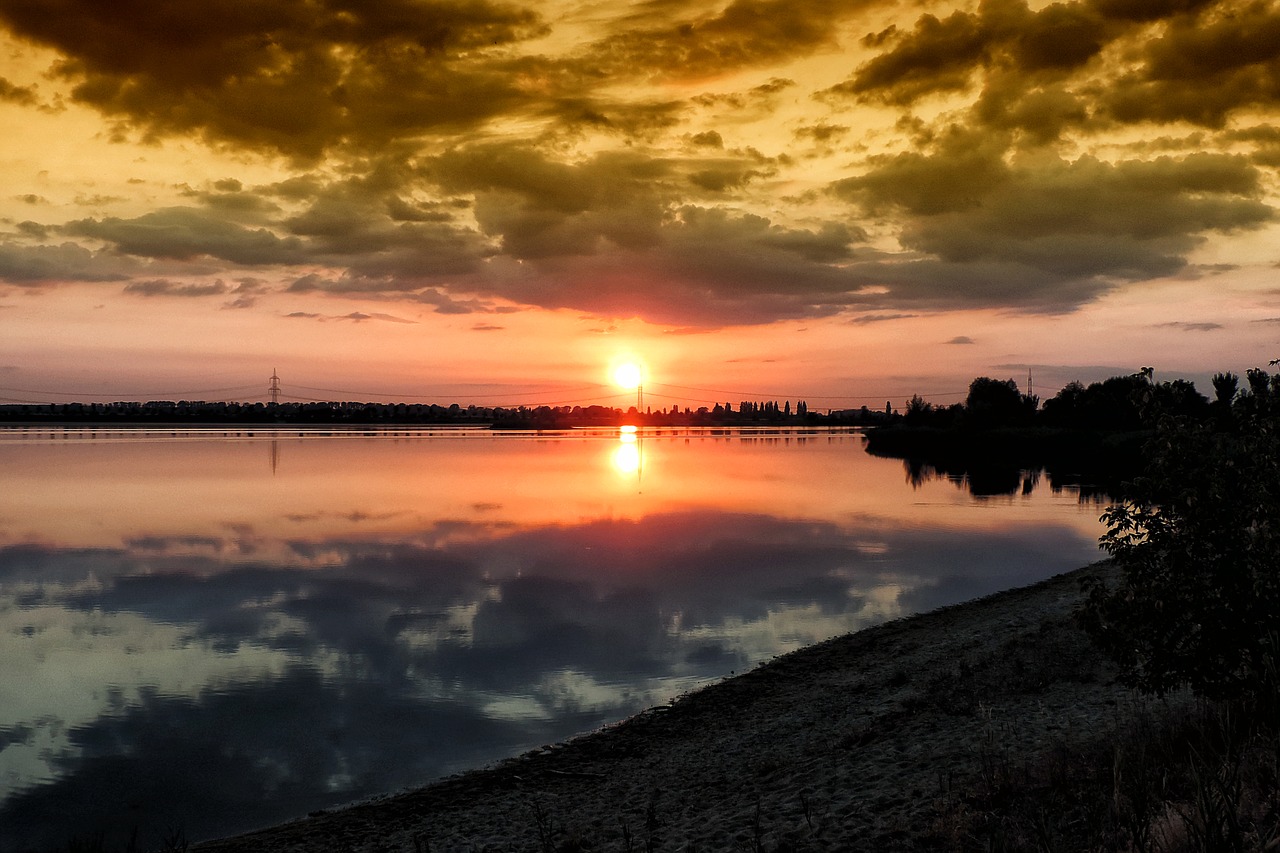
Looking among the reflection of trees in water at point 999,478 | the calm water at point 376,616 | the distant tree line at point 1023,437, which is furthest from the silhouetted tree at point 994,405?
the calm water at point 376,616

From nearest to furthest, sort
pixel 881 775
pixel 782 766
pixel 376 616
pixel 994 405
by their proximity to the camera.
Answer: pixel 881 775, pixel 782 766, pixel 376 616, pixel 994 405

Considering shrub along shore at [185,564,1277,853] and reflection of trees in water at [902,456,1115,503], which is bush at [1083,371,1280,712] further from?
reflection of trees in water at [902,456,1115,503]

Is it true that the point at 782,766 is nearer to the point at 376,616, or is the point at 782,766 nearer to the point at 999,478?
the point at 376,616

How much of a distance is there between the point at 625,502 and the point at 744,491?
41.4 ft

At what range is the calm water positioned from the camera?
14.7 metres

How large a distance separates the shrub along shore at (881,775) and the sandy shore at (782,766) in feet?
0.14

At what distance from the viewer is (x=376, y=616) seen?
25.8m

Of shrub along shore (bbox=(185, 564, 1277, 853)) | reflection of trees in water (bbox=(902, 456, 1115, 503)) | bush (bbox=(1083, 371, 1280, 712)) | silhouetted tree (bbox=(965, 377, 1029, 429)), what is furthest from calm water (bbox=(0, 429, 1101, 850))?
silhouetted tree (bbox=(965, 377, 1029, 429))

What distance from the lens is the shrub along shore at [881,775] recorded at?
8414 mm

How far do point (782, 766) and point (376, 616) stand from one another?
16175mm

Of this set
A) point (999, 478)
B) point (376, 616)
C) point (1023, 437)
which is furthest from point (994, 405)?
point (376, 616)

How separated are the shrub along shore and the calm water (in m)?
1.70

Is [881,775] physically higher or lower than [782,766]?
higher

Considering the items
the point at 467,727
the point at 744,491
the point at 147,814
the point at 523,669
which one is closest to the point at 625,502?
the point at 744,491
